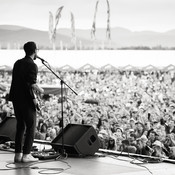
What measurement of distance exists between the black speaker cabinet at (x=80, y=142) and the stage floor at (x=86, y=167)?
0.08 metres

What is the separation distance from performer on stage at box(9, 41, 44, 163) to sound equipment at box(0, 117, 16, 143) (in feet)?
3.65

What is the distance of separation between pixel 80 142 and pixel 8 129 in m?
1.17

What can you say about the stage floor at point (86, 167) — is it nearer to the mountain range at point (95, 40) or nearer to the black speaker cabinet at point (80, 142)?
the black speaker cabinet at point (80, 142)

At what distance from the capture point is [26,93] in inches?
151

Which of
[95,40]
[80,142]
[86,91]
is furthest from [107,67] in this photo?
[80,142]

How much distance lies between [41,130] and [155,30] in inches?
692

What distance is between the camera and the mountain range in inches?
824

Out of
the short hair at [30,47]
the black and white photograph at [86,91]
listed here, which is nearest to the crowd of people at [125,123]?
the black and white photograph at [86,91]

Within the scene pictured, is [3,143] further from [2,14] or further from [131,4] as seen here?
[131,4]

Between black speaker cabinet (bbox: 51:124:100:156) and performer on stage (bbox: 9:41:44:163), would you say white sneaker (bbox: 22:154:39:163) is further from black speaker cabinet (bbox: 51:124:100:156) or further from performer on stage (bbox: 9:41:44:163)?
black speaker cabinet (bbox: 51:124:100:156)

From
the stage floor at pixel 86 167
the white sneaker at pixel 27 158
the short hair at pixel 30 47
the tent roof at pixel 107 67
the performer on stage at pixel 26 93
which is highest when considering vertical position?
the tent roof at pixel 107 67

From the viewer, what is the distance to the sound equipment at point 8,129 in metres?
5.05

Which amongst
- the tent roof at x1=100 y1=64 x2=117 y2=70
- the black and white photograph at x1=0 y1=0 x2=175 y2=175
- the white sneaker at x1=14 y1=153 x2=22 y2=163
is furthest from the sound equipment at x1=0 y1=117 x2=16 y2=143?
the tent roof at x1=100 y1=64 x2=117 y2=70

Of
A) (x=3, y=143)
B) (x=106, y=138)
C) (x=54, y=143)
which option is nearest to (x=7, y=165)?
(x=54, y=143)
